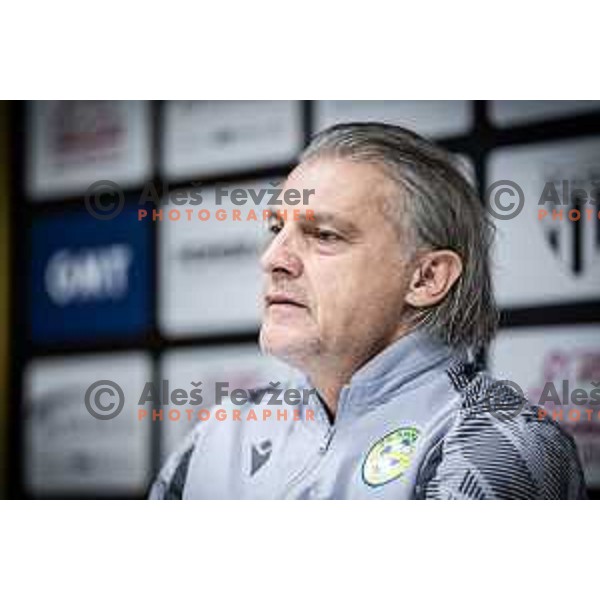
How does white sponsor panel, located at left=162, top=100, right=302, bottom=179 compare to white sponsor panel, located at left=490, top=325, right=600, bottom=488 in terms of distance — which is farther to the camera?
white sponsor panel, located at left=162, top=100, right=302, bottom=179

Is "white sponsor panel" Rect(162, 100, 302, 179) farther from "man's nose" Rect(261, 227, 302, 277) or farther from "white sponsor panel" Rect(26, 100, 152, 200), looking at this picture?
"man's nose" Rect(261, 227, 302, 277)

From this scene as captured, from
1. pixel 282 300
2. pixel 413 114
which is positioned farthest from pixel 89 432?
pixel 413 114

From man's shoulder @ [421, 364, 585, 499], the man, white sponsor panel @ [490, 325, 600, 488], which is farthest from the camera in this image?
white sponsor panel @ [490, 325, 600, 488]

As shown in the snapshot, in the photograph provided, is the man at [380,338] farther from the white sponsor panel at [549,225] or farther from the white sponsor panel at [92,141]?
the white sponsor panel at [92,141]

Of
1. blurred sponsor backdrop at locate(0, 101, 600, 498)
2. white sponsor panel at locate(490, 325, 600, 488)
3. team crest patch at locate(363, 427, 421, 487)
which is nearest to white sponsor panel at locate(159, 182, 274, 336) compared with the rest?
blurred sponsor backdrop at locate(0, 101, 600, 498)

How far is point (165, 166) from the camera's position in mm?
2246

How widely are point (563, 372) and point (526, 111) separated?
540mm

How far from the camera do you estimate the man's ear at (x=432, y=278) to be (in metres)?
1.95

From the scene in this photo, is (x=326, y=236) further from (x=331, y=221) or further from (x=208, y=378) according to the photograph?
(x=208, y=378)

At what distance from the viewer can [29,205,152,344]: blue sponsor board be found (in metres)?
2.30

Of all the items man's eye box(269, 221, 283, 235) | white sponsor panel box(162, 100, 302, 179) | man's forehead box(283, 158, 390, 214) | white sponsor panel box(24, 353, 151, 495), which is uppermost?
white sponsor panel box(162, 100, 302, 179)

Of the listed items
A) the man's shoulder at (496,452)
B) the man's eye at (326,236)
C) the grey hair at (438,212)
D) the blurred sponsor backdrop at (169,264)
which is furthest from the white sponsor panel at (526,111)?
the man's shoulder at (496,452)
